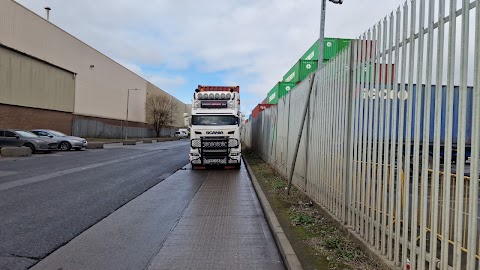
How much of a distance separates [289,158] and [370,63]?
653cm

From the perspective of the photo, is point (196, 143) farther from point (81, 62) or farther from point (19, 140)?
point (81, 62)

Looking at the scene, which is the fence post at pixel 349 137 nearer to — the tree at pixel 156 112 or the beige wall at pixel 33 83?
the beige wall at pixel 33 83

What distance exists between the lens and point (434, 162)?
342 centimetres

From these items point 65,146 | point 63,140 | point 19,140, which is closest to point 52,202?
point 19,140

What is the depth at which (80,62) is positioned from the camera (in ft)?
165

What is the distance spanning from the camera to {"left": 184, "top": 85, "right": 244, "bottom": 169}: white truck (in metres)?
16.9

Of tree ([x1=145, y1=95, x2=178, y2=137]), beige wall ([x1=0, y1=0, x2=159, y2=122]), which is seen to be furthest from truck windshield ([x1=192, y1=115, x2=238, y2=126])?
tree ([x1=145, y1=95, x2=178, y2=137])

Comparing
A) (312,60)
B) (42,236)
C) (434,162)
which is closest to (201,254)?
(42,236)

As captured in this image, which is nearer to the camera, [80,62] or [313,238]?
[313,238]

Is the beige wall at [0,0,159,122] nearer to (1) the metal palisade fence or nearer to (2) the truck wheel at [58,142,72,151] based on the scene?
(2) the truck wheel at [58,142,72,151]

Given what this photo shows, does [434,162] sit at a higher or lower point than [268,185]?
higher

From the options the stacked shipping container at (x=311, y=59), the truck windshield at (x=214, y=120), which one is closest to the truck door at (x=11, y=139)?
the truck windshield at (x=214, y=120)

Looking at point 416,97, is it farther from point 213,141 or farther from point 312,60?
point 312,60

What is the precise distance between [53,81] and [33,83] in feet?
13.5
